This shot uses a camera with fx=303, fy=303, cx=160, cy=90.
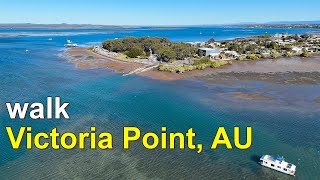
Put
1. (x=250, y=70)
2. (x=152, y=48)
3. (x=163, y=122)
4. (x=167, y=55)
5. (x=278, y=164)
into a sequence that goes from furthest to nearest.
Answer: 1. (x=152, y=48)
2. (x=167, y=55)
3. (x=250, y=70)
4. (x=163, y=122)
5. (x=278, y=164)

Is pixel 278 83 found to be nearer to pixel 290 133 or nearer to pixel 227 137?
pixel 290 133

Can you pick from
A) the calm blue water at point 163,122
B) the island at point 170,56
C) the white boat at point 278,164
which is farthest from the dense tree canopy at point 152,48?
the white boat at point 278,164

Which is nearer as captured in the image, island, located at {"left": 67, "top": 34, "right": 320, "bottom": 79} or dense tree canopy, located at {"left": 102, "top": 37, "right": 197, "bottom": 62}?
island, located at {"left": 67, "top": 34, "right": 320, "bottom": 79}

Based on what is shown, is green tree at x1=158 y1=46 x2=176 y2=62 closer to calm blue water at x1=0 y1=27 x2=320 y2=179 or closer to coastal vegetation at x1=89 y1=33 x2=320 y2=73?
coastal vegetation at x1=89 y1=33 x2=320 y2=73

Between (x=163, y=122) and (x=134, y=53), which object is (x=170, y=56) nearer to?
(x=134, y=53)

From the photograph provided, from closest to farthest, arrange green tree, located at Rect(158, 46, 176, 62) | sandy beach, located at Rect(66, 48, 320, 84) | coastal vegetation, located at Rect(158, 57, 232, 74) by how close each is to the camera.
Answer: sandy beach, located at Rect(66, 48, 320, 84) → coastal vegetation, located at Rect(158, 57, 232, 74) → green tree, located at Rect(158, 46, 176, 62)

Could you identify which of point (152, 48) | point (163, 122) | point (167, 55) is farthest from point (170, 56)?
point (163, 122)

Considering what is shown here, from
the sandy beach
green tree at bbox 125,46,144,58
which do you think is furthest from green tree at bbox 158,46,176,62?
green tree at bbox 125,46,144,58

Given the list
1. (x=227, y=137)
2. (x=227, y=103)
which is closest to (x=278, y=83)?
(x=227, y=103)

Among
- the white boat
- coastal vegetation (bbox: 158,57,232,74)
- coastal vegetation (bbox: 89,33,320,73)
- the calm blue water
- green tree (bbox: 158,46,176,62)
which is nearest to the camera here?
the white boat
